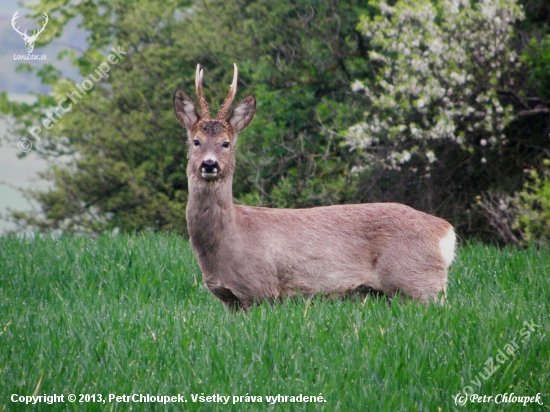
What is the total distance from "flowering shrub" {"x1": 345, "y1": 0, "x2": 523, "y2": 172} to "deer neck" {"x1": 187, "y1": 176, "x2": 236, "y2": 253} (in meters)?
5.52

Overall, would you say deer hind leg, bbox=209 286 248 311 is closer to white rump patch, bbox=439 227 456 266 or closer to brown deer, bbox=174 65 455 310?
brown deer, bbox=174 65 455 310

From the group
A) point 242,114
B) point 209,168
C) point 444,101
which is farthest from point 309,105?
point 209,168

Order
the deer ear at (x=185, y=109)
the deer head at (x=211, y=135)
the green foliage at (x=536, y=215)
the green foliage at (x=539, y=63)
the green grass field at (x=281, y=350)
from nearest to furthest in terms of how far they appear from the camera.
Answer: the green grass field at (x=281, y=350) < the deer head at (x=211, y=135) < the deer ear at (x=185, y=109) < the green foliage at (x=536, y=215) < the green foliage at (x=539, y=63)

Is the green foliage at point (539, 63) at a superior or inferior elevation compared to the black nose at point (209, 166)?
superior

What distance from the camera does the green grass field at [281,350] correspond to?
4156mm

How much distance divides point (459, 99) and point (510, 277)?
4794 mm

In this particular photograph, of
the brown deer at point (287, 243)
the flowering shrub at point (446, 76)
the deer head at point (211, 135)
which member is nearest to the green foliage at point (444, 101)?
the flowering shrub at point (446, 76)

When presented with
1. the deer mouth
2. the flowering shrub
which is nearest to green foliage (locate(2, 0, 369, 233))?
the flowering shrub

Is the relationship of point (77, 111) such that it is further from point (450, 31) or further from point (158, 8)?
point (450, 31)

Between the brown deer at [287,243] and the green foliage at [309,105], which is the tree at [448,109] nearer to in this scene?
the green foliage at [309,105]

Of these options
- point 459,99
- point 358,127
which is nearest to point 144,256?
point 358,127

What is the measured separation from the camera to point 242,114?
598 cm

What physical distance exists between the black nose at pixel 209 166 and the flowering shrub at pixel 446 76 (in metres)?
5.69

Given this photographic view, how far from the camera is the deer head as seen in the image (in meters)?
5.63
